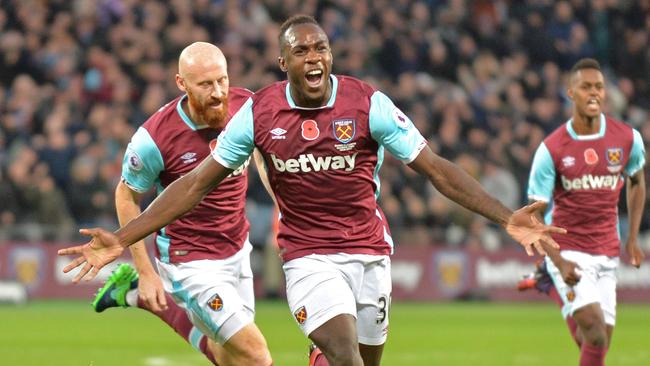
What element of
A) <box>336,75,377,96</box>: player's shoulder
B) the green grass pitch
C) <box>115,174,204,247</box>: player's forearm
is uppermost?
<box>336,75,377,96</box>: player's shoulder

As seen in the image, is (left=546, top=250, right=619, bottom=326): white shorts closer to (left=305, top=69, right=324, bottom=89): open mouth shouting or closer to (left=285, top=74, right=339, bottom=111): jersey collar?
(left=285, top=74, right=339, bottom=111): jersey collar

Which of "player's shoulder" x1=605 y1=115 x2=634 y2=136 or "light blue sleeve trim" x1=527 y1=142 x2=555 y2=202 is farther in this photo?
"player's shoulder" x1=605 y1=115 x2=634 y2=136

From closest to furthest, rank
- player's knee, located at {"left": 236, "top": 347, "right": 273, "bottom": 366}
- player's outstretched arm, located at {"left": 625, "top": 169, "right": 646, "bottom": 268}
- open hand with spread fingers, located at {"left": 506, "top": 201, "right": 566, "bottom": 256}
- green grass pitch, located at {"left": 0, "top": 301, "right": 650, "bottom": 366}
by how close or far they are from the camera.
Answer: open hand with spread fingers, located at {"left": 506, "top": 201, "right": 566, "bottom": 256}
player's knee, located at {"left": 236, "top": 347, "right": 273, "bottom": 366}
player's outstretched arm, located at {"left": 625, "top": 169, "right": 646, "bottom": 268}
green grass pitch, located at {"left": 0, "top": 301, "right": 650, "bottom": 366}

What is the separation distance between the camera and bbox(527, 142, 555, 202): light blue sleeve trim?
32.9 ft

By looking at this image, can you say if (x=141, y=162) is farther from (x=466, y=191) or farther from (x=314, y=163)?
(x=466, y=191)

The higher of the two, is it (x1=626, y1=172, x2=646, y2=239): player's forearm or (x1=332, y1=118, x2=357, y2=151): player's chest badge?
(x1=332, y1=118, x2=357, y2=151): player's chest badge

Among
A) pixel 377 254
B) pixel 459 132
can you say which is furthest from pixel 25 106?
pixel 377 254

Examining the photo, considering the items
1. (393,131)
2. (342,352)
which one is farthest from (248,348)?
(393,131)

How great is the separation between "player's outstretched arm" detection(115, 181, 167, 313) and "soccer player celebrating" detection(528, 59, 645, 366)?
11.0 feet

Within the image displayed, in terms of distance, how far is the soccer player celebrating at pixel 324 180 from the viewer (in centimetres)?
707

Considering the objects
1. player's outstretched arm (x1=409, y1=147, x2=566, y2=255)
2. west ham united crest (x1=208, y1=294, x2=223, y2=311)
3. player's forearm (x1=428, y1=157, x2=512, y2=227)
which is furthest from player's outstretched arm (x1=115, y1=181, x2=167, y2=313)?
player's forearm (x1=428, y1=157, x2=512, y2=227)

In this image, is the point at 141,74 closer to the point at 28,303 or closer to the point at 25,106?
the point at 25,106

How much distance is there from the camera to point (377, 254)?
7566 millimetres

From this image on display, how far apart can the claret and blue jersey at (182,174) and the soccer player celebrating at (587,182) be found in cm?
280
